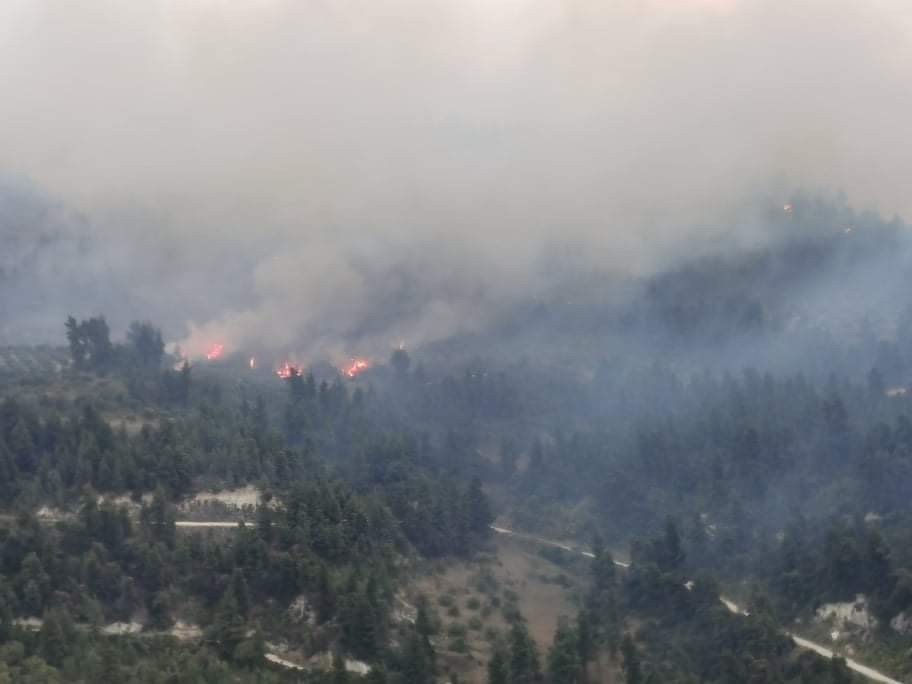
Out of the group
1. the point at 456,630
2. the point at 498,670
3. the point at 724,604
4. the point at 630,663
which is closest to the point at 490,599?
the point at 456,630

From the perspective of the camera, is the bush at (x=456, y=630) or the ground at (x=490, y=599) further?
the bush at (x=456, y=630)

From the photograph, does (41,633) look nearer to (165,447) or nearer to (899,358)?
(165,447)

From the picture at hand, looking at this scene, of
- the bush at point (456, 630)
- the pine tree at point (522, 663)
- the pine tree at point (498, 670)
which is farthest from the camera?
the bush at point (456, 630)

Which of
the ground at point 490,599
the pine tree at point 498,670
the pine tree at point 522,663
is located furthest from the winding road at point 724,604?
the pine tree at point 522,663

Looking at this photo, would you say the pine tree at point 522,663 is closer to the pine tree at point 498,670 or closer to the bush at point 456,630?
the pine tree at point 498,670

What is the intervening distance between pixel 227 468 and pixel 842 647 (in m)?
66.1

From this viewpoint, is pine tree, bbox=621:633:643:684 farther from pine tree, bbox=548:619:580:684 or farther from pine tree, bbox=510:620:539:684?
pine tree, bbox=510:620:539:684

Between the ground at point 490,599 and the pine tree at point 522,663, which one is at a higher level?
the ground at point 490,599

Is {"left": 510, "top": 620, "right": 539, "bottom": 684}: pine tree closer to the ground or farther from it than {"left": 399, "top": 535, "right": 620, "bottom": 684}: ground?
closer to the ground

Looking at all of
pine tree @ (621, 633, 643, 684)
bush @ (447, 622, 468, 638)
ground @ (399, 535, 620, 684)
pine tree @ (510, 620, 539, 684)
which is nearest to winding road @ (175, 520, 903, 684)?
ground @ (399, 535, 620, 684)

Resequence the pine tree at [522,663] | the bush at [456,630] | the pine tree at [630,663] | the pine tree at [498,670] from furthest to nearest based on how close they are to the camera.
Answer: the bush at [456,630] < the pine tree at [522,663] < the pine tree at [630,663] < the pine tree at [498,670]

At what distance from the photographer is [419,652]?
368 ft

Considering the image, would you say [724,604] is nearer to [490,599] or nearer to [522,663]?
[522,663]

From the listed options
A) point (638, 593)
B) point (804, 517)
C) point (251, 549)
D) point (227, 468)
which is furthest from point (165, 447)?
point (804, 517)
